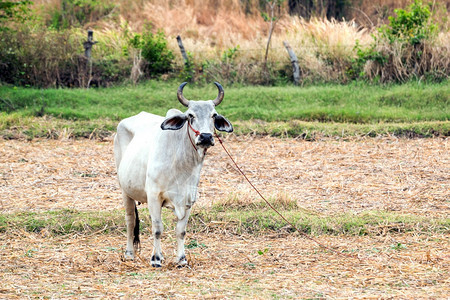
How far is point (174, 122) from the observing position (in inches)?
231

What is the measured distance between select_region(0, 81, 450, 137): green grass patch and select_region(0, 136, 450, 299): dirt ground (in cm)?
78

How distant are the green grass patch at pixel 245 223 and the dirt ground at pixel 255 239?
0.15 meters

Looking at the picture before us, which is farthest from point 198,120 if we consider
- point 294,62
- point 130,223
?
point 294,62

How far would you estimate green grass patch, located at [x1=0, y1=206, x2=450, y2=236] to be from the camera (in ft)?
23.3

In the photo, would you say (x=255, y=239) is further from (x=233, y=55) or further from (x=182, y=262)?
(x=233, y=55)

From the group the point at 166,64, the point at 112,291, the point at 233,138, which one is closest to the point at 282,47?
the point at 166,64

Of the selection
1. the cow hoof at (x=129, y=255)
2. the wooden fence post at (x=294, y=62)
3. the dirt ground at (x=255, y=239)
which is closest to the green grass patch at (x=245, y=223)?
the dirt ground at (x=255, y=239)

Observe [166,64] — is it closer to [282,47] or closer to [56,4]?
[282,47]

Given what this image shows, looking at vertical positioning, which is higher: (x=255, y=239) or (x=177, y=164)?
(x=177, y=164)

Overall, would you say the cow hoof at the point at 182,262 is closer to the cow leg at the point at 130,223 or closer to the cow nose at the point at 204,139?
the cow leg at the point at 130,223

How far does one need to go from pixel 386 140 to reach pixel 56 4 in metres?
12.5

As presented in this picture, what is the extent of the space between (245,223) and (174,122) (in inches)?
72.1

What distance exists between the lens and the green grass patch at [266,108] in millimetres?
12461

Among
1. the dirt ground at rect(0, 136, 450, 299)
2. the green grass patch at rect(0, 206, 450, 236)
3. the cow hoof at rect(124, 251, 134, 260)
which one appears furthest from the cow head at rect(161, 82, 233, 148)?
the green grass patch at rect(0, 206, 450, 236)
